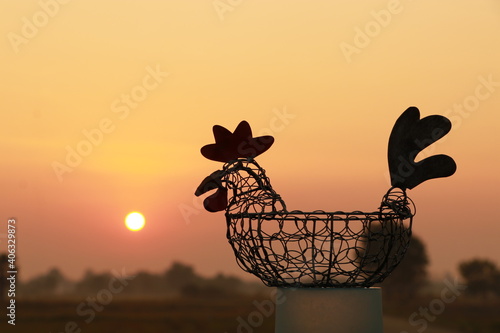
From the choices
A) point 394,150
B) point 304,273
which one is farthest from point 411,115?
point 304,273

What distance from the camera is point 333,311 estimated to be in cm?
457

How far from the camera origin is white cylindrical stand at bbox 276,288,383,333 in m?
4.57

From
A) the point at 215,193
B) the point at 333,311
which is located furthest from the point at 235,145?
the point at 333,311

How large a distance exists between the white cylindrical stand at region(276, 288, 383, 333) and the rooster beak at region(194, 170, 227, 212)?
734mm

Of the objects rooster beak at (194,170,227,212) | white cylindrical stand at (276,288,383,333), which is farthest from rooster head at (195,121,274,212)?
white cylindrical stand at (276,288,383,333)

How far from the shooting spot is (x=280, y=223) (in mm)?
4570

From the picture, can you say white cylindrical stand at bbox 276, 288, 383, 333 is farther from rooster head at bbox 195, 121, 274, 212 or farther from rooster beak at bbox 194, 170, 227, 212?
rooster head at bbox 195, 121, 274, 212

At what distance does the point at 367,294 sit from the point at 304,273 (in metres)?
0.43

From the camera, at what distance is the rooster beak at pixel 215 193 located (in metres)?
4.75

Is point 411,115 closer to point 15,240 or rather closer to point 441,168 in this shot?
point 441,168

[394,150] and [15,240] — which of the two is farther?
[15,240]

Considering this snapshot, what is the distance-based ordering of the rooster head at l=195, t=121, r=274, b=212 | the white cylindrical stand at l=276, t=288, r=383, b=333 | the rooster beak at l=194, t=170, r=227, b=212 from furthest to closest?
the rooster head at l=195, t=121, r=274, b=212 < the rooster beak at l=194, t=170, r=227, b=212 < the white cylindrical stand at l=276, t=288, r=383, b=333

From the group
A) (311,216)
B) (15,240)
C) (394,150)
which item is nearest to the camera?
(311,216)

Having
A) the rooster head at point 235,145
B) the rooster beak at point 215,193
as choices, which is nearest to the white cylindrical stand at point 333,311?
the rooster beak at point 215,193
